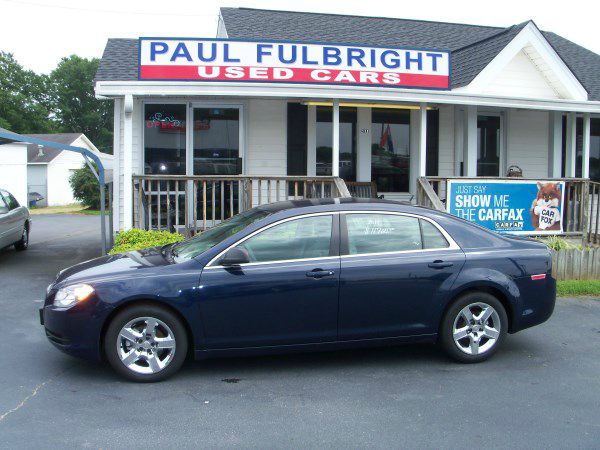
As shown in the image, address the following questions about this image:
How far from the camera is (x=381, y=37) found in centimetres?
1459

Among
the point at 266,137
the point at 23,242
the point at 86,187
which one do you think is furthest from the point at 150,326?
the point at 86,187

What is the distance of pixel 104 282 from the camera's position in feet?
16.4

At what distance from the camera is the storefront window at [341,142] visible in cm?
1247

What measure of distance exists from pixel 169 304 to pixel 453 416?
7.98ft

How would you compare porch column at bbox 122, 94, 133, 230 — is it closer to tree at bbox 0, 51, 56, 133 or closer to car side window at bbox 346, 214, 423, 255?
car side window at bbox 346, 214, 423, 255

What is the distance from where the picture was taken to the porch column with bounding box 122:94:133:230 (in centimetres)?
956

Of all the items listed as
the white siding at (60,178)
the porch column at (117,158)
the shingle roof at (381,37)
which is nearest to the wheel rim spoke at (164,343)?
the porch column at (117,158)

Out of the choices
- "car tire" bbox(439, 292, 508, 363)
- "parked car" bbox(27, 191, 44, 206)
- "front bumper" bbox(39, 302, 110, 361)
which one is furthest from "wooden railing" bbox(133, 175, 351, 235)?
"parked car" bbox(27, 191, 44, 206)

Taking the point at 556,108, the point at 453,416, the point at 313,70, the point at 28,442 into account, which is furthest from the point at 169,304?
the point at 556,108

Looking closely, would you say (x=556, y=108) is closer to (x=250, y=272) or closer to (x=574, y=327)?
(x=574, y=327)

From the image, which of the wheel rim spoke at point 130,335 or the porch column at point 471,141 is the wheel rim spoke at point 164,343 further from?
the porch column at point 471,141

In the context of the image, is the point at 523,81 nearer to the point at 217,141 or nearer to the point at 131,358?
the point at 217,141

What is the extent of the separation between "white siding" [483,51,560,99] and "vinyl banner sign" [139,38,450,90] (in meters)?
1.98

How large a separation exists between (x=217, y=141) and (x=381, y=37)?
554 cm
